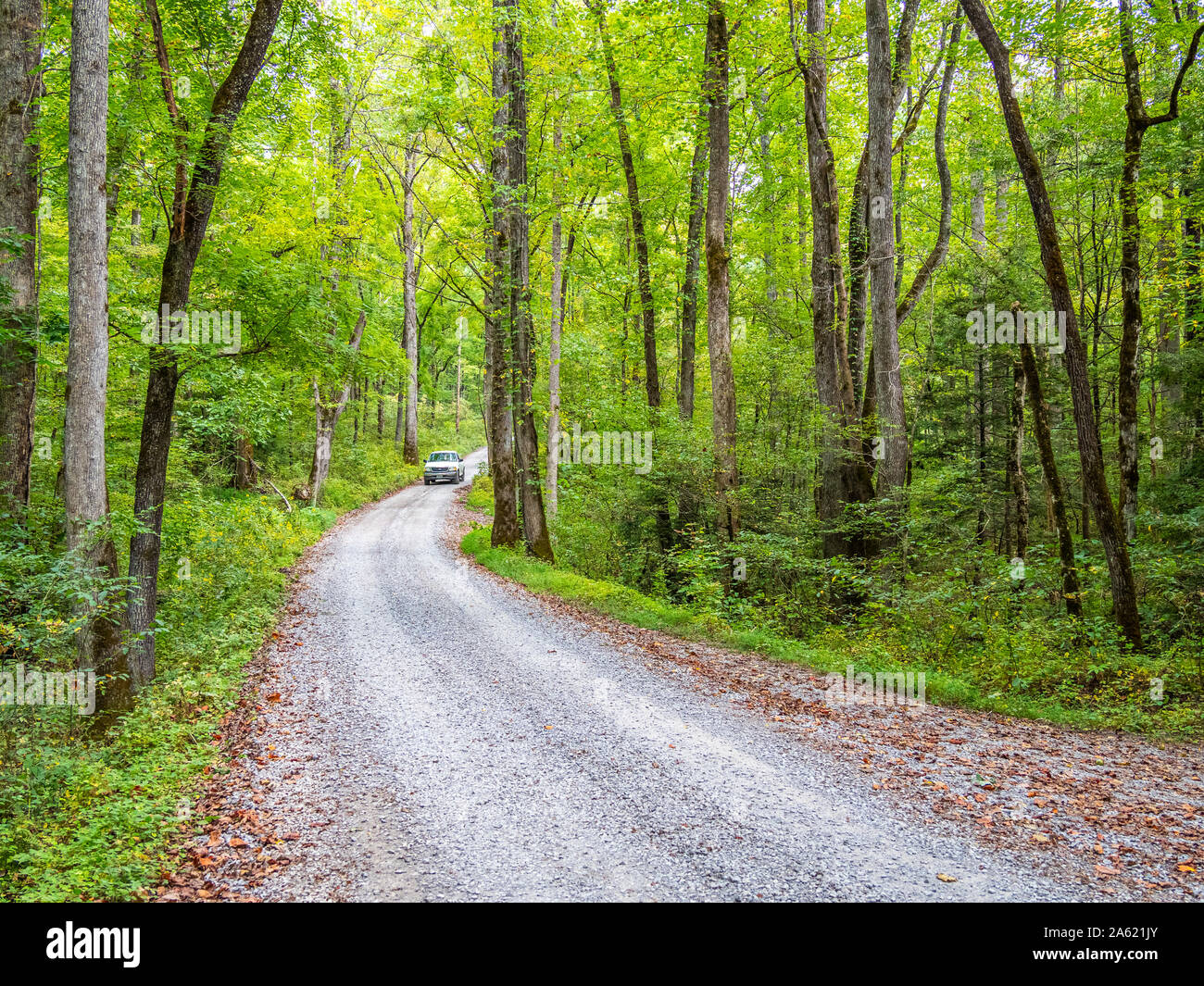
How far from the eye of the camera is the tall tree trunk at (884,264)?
10281mm

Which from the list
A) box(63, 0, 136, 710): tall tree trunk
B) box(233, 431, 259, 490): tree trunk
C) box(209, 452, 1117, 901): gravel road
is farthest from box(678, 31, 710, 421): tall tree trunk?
box(233, 431, 259, 490): tree trunk

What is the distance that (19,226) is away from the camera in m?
8.47

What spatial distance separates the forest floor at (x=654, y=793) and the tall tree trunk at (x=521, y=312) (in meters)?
6.90

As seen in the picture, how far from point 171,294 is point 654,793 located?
737cm

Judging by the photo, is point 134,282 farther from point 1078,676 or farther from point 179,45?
point 1078,676

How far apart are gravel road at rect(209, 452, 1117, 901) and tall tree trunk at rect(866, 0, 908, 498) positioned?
5.45m

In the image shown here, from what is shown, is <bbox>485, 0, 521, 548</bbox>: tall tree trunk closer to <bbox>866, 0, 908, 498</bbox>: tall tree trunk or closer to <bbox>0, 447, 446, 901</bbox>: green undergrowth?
<bbox>0, 447, 446, 901</bbox>: green undergrowth

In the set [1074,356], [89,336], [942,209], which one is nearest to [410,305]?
[942,209]

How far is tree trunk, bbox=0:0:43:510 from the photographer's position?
26.9 ft

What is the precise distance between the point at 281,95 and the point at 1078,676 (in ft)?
41.8

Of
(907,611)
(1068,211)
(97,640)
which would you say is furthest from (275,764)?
(1068,211)

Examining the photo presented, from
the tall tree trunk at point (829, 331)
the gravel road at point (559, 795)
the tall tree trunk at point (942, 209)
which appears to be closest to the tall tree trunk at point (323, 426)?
the gravel road at point (559, 795)

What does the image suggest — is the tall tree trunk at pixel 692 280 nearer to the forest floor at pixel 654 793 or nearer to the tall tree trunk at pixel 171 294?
the forest floor at pixel 654 793

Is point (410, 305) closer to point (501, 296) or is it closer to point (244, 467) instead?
point (244, 467)
